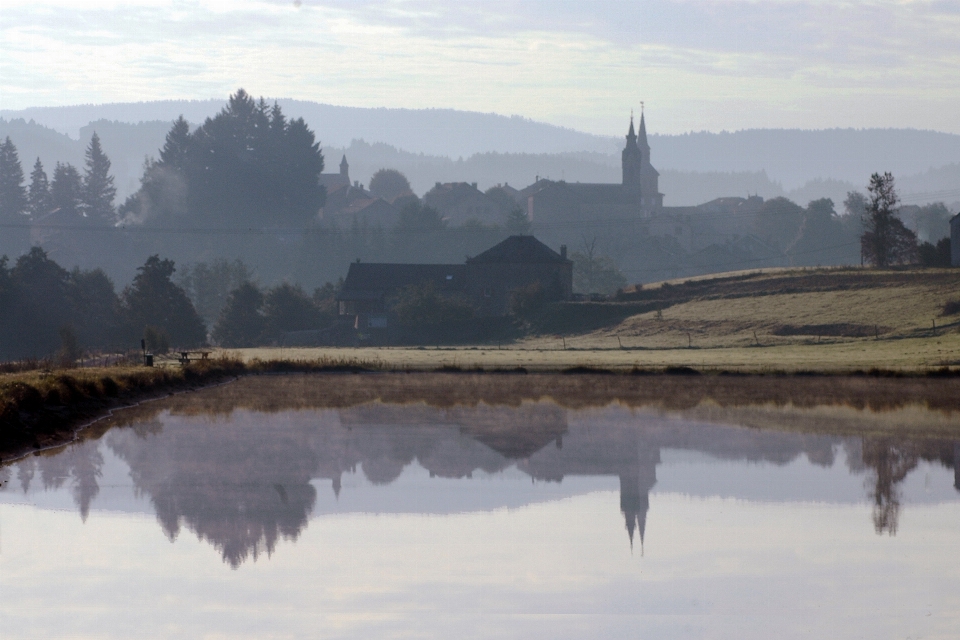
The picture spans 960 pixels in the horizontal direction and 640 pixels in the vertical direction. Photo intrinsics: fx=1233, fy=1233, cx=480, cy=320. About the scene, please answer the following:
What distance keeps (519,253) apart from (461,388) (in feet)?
251

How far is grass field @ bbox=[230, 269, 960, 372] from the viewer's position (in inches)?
2376

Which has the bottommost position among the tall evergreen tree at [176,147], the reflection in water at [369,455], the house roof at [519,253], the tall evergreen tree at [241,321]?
the tall evergreen tree at [241,321]

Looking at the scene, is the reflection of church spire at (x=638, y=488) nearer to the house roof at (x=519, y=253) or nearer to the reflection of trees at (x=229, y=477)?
the reflection of trees at (x=229, y=477)

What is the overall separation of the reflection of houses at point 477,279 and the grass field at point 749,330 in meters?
12.9

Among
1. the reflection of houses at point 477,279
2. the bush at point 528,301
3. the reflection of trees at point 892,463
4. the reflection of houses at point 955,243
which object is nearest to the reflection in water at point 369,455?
the reflection of trees at point 892,463

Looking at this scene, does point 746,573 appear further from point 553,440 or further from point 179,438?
point 179,438

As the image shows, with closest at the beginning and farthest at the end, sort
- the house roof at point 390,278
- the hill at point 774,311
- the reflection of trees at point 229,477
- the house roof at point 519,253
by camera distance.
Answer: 1. the reflection of trees at point 229,477
2. the hill at point 774,311
3. the house roof at point 390,278
4. the house roof at point 519,253

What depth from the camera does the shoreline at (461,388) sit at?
28862 millimetres

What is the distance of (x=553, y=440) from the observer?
89.8 ft

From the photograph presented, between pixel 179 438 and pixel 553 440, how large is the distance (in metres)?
8.25

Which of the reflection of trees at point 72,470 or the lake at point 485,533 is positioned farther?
the reflection of trees at point 72,470

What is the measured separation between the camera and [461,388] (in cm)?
4459

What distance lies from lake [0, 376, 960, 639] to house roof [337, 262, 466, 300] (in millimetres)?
89023

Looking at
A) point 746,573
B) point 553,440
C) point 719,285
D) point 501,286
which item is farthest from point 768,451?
point 501,286
